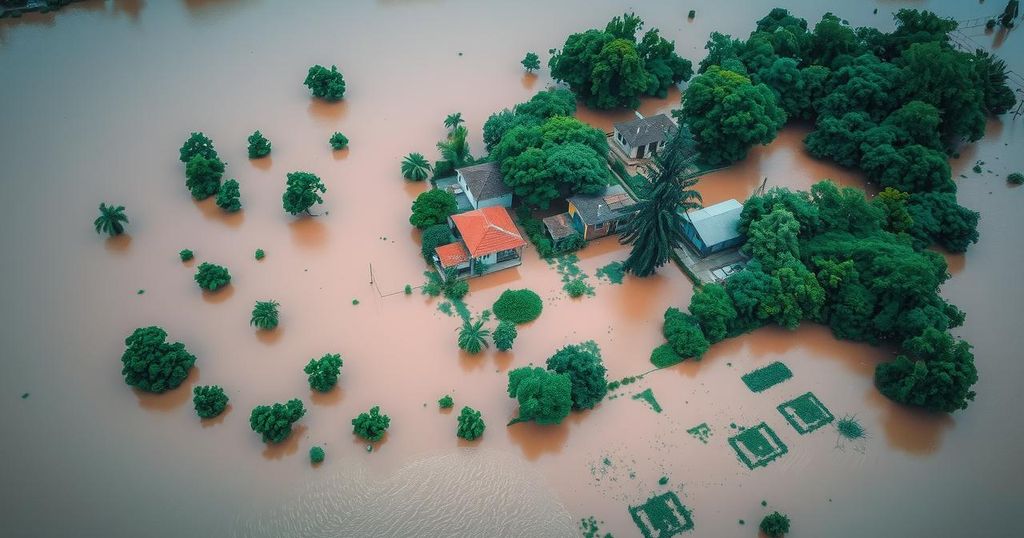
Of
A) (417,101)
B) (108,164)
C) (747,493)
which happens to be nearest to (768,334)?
(747,493)

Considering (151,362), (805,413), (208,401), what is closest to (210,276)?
(151,362)

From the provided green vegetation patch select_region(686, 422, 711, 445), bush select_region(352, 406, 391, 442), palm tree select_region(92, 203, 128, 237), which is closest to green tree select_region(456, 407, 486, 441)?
bush select_region(352, 406, 391, 442)

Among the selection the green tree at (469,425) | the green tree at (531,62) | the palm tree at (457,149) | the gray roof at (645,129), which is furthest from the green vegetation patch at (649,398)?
the green tree at (531,62)

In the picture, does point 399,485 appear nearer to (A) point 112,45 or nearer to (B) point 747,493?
(B) point 747,493

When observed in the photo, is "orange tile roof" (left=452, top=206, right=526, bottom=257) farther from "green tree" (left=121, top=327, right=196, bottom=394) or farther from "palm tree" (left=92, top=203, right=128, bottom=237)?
"palm tree" (left=92, top=203, right=128, bottom=237)

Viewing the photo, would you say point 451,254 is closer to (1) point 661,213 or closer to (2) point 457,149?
(2) point 457,149
